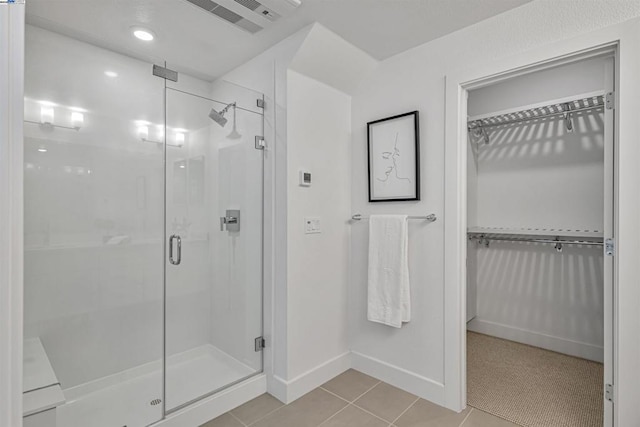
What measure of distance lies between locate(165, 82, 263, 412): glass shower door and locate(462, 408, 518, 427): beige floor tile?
1375 millimetres

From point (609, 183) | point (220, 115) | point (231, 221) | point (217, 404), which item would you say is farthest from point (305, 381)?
point (609, 183)

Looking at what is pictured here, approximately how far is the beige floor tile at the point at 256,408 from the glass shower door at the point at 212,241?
7.0 inches

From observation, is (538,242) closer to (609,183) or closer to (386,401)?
(609,183)

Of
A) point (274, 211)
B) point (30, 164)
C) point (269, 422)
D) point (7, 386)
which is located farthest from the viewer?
point (274, 211)

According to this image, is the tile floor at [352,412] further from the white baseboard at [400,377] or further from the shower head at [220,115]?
the shower head at [220,115]

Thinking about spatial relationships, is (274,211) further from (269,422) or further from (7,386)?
(7,386)

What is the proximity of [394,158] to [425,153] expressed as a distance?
23 centimetres

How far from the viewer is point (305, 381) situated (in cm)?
221

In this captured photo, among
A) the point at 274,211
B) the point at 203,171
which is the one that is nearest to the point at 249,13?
the point at 203,171

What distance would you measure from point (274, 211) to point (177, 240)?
2.13ft

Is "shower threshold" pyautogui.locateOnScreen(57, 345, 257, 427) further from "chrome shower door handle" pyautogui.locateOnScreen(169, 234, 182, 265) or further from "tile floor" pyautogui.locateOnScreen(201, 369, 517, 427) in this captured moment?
"chrome shower door handle" pyautogui.locateOnScreen(169, 234, 182, 265)

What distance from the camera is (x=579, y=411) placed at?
1.94m

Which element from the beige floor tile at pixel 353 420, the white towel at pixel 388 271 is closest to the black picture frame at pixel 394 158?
the white towel at pixel 388 271

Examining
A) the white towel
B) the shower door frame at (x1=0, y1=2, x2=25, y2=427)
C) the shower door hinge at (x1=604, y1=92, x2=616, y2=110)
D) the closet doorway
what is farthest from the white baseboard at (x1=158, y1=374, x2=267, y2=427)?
the shower door hinge at (x1=604, y1=92, x2=616, y2=110)
